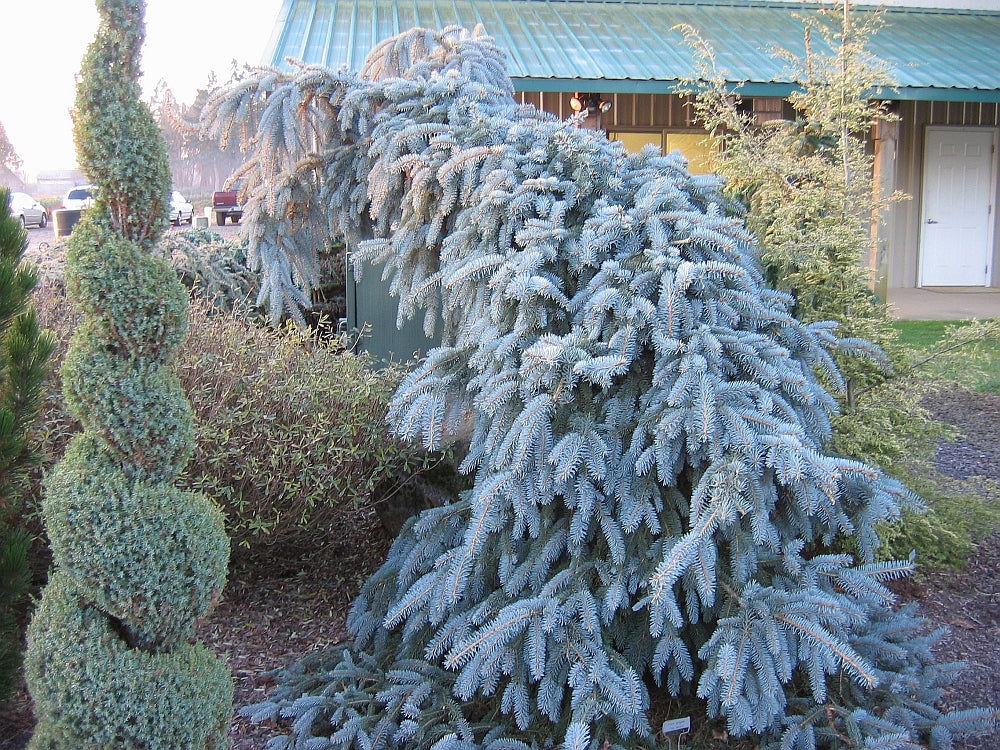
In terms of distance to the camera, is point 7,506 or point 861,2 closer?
point 7,506

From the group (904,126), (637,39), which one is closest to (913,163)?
(904,126)

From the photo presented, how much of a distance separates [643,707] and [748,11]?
37.0 feet

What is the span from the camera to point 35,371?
3.03 metres

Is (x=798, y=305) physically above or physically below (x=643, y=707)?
above

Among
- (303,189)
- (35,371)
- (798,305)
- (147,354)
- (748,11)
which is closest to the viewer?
(147,354)

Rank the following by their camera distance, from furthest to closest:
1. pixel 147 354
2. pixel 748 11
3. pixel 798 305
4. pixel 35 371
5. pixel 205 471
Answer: pixel 748 11, pixel 798 305, pixel 205 471, pixel 35 371, pixel 147 354

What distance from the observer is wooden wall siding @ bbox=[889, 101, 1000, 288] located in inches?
487

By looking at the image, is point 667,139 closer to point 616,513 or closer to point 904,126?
point 904,126

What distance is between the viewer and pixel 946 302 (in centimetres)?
1120

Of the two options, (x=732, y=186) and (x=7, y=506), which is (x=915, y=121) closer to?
(x=732, y=186)

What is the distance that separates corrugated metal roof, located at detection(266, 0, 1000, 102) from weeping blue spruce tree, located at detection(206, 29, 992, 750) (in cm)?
571

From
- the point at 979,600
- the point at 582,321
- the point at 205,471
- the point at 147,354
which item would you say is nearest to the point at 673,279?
the point at 582,321

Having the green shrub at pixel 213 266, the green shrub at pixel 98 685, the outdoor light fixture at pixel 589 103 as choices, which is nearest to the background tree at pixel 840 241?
the green shrub at pixel 98 685

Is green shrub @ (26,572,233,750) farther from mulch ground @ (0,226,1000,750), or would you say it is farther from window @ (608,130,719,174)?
window @ (608,130,719,174)
